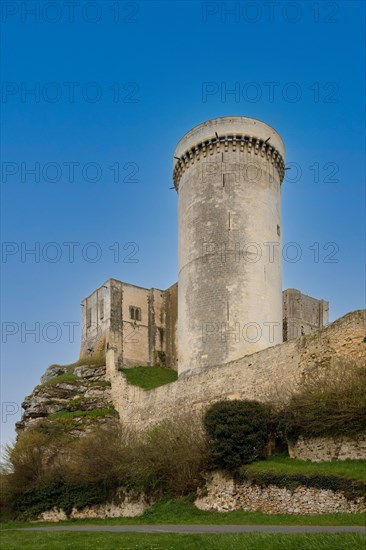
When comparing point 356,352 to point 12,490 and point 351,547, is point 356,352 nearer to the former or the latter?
point 351,547

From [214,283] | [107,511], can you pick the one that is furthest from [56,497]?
[214,283]

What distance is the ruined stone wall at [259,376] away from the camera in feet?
76.0

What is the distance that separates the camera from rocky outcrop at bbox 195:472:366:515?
59.0 ft

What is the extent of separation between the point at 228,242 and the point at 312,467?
1752cm

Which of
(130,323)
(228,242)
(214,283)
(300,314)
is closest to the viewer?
(214,283)

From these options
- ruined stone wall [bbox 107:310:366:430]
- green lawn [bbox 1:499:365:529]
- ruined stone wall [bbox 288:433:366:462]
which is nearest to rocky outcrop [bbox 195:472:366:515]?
green lawn [bbox 1:499:365:529]

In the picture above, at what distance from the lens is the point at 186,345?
35.9 m

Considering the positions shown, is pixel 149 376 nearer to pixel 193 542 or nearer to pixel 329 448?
pixel 329 448

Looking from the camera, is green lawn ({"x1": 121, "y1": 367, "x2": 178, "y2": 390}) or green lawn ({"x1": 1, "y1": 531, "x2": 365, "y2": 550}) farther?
green lawn ({"x1": 121, "y1": 367, "x2": 178, "y2": 390})

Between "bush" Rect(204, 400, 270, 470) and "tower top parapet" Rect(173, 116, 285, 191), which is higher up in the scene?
"tower top parapet" Rect(173, 116, 285, 191)

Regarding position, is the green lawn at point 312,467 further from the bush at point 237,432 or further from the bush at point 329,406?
the bush at point 329,406

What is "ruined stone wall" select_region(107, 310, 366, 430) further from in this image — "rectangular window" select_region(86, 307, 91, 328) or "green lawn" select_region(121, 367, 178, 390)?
"rectangular window" select_region(86, 307, 91, 328)

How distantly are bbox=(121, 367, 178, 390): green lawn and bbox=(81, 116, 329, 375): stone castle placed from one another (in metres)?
4.58

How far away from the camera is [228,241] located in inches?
1404
